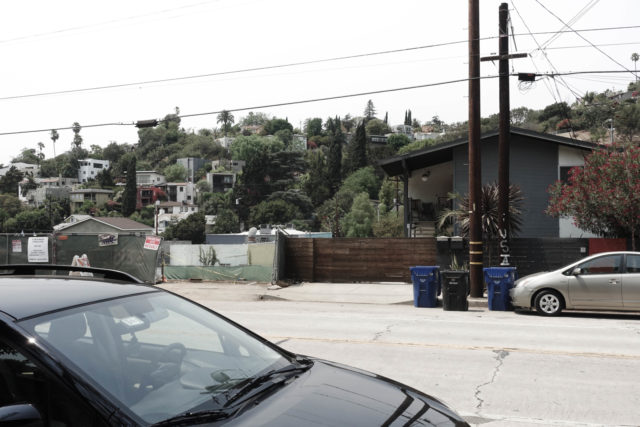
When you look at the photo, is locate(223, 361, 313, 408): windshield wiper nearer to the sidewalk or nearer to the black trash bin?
the black trash bin

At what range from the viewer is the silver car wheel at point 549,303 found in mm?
13609

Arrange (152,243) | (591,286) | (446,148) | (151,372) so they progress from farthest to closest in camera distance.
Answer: (446,148), (152,243), (591,286), (151,372)

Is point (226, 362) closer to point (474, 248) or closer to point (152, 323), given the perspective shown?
point (152, 323)

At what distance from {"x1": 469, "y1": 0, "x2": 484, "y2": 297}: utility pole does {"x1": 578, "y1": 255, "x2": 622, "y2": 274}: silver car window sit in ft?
12.4

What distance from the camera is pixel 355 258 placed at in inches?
896

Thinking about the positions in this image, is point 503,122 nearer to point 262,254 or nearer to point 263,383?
point 262,254

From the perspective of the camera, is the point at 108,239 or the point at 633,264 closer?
the point at 633,264

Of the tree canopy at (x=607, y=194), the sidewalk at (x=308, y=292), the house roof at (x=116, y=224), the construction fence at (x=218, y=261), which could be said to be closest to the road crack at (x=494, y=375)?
the sidewalk at (x=308, y=292)

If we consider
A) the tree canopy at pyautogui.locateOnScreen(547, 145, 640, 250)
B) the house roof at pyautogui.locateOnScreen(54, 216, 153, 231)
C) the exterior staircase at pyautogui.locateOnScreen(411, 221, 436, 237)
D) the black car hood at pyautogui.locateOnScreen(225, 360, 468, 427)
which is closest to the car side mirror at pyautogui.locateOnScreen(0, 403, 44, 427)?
the black car hood at pyautogui.locateOnScreen(225, 360, 468, 427)

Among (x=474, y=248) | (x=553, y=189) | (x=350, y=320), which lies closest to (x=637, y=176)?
(x=553, y=189)

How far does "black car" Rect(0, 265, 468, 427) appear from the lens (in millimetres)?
2627

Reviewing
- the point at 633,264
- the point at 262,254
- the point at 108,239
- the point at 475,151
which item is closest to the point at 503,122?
the point at 475,151

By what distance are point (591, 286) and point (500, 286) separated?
242 cm

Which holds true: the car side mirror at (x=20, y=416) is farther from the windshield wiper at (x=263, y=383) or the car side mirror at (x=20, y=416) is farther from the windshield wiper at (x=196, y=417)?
the windshield wiper at (x=263, y=383)
